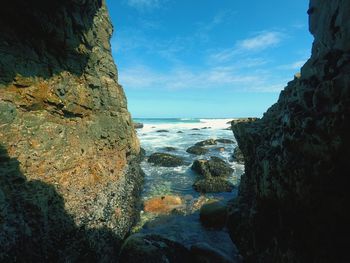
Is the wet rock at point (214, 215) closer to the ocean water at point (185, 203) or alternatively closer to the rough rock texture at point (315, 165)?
the ocean water at point (185, 203)

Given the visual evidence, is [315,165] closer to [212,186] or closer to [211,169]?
[212,186]

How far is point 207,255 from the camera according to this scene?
640 cm

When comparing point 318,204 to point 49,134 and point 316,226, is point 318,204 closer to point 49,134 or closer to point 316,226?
point 316,226

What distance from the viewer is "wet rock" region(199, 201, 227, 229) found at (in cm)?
871

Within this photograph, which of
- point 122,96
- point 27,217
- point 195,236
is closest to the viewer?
point 27,217

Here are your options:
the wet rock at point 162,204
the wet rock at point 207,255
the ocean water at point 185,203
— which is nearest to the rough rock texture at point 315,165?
the wet rock at point 207,255

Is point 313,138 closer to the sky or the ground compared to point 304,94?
closer to the ground

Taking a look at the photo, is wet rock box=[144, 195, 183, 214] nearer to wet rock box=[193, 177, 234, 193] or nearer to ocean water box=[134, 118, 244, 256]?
ocean water box=[134, 118, 244, 256]

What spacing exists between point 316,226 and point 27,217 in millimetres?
5850

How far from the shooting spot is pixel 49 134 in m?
6.62

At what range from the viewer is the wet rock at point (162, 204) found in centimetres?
1034

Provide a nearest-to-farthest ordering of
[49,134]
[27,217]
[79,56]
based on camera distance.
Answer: [27,217] → [49,134] → [79,56]

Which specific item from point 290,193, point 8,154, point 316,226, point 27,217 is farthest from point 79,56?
point 316,226

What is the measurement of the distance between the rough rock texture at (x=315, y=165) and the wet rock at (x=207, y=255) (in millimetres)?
1251
